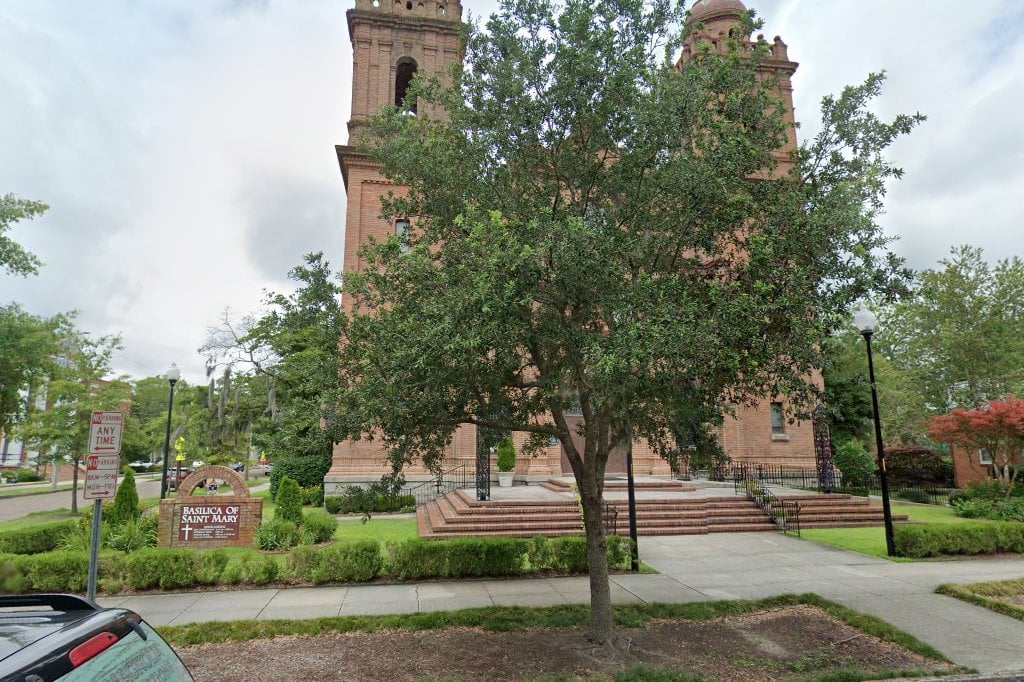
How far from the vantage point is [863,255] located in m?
6.64

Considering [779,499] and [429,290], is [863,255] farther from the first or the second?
[779,499]

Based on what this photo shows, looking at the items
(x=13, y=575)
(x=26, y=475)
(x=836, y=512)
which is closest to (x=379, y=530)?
(x=13, y=575)

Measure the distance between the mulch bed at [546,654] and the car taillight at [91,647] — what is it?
5.15m

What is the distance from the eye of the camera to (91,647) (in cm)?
198

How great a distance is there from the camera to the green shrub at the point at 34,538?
14.0m

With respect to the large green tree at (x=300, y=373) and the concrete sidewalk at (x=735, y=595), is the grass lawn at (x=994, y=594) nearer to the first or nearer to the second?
the concrete sidewalk at (x=735, y=595)

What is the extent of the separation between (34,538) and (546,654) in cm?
1449

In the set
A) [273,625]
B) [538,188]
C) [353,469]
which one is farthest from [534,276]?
[353,469]

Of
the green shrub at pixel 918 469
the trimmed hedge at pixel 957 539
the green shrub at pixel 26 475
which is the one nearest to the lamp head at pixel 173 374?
the trimmed hedge at pixel 957 539

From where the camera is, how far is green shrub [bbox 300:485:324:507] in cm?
2323

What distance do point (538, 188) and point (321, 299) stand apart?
3372 mm

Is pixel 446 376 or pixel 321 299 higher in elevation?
pixel 321 299

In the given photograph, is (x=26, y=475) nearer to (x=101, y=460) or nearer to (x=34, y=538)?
(x=34, y=538)

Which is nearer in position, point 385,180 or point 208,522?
point 208,522
